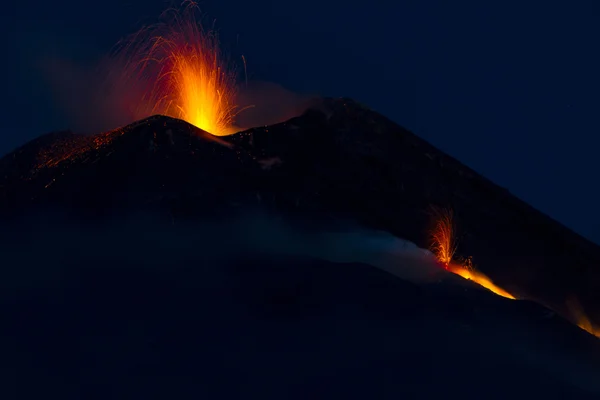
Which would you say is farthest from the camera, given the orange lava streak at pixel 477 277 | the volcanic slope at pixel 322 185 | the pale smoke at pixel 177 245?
the orange lava streak at pixel 477 277

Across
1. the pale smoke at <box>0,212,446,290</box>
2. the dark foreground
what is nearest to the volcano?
the dark foreground

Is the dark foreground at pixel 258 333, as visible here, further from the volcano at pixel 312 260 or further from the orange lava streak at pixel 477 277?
the orange lava streak at pixel 477 277

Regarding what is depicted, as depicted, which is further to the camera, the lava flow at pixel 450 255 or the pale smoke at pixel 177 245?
the lava flow at pixel 450 255

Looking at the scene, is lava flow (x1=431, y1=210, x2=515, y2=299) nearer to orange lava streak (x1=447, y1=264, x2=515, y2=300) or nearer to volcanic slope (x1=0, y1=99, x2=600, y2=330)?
orange lava streak (x1=447, y1=264, x2=515, y2=300)

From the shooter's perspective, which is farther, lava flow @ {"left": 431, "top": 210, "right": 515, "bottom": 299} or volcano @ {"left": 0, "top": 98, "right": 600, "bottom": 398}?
lava flow @ {"left": 431, "top": 210, "right": 515, "bottom": 299}

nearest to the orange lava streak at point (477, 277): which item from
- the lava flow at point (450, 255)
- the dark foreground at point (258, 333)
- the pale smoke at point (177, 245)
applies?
the lava flow at point (450, 255)

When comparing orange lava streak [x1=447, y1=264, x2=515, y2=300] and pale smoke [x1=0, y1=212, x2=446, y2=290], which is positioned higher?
orange lava streak [x1=447, y1=264, x2=515, y2=300]
